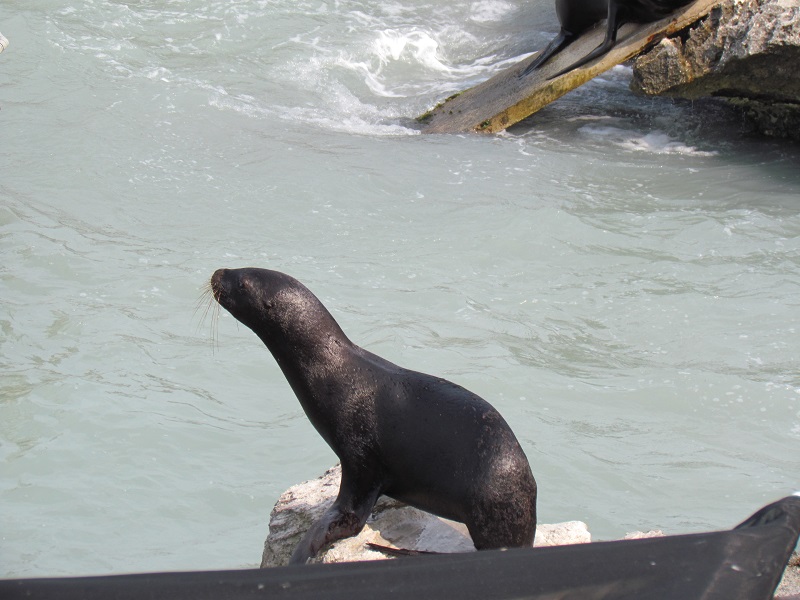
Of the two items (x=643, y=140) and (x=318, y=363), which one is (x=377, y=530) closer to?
(x=318, y=363)

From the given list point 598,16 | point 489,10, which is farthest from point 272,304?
point 489,10

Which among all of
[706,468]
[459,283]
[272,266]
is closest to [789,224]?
[459,283]

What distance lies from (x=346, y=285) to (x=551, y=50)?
443 centimetres

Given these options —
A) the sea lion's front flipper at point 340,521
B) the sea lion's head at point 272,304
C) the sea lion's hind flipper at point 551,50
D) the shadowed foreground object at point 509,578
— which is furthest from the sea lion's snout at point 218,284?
the sea lion's hind flipper at point 551,50

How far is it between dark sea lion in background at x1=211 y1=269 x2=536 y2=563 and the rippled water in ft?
3.72

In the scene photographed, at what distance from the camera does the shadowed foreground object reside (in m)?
1.54

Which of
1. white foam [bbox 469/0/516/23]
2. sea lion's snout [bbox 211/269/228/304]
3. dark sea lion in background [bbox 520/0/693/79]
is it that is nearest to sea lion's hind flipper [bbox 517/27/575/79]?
dark sea lion in background [bbox 520/0/693/79]

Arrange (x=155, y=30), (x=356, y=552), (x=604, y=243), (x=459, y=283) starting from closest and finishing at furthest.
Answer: (x=356, y=552) → (x=459, y=283) → (x=604, y=243) → (x=155, y=30)

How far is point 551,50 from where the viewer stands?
9.62m

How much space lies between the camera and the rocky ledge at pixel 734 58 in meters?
7.83

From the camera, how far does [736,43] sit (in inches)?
315

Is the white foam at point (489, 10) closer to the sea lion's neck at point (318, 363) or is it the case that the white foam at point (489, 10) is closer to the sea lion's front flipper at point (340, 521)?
the sea lion's neck at point (318, 363)

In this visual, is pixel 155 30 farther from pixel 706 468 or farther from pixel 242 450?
pixel 706 468

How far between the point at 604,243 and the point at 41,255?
3.80 m
